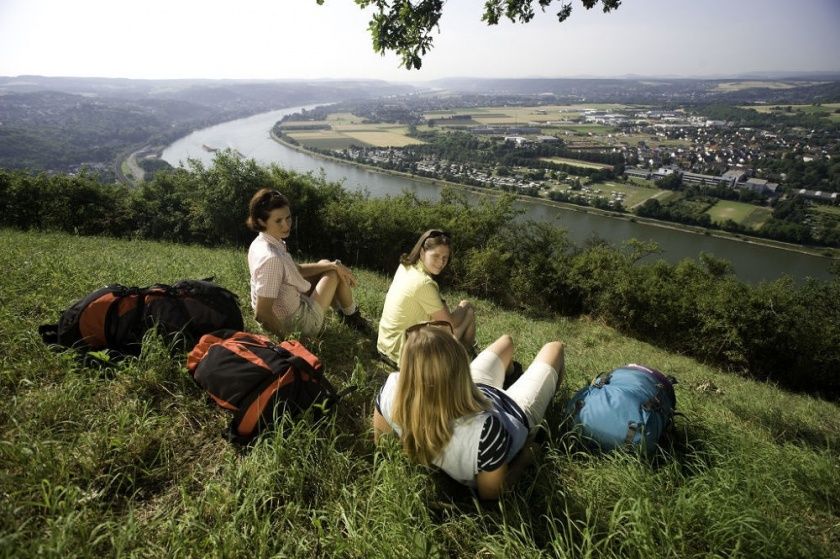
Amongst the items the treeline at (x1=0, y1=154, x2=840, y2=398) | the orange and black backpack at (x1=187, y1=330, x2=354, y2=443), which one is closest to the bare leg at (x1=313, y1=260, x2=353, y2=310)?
the orange and black backpack at (x1=187, y1=330, x2=354, y2=443)

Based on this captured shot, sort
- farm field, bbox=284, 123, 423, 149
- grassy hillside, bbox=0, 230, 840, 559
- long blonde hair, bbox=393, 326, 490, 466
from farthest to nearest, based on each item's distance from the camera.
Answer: farm field, bbox=284, 123, 423, 149, long blonde hair, bbox=393, 326, 490, 466, grassy hillside, bbox=0, 230, 840, 559

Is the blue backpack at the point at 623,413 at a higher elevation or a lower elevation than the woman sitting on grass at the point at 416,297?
lower

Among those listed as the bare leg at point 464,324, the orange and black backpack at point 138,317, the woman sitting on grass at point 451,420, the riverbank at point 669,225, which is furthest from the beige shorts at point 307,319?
the riverbank at point 669,225

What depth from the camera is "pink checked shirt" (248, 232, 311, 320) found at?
10.8 ft

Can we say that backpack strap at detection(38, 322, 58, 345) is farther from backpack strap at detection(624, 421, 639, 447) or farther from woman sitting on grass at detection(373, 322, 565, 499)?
backpack strap at detection(624, 421, 639, 447)

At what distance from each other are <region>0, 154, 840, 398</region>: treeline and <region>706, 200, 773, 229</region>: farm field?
2283 centimetres

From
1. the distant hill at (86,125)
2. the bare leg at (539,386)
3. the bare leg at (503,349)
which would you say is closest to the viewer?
the bare leg at (539,386)

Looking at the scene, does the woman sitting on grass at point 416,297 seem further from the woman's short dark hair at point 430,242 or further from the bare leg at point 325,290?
the bare leg at point 325,290

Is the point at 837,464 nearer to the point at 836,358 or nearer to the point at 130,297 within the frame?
the point at 130,297

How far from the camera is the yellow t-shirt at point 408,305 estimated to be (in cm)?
330

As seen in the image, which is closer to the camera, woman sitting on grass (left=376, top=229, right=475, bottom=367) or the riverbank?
woman sitting on grass (left=376, top=229, right=475, bottom=367)

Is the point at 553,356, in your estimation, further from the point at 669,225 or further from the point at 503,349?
the point at 669,225

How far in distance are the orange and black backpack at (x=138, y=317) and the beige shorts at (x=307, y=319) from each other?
0.47 m

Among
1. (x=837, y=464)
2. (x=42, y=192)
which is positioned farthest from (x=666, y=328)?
(x=42, y=192)
